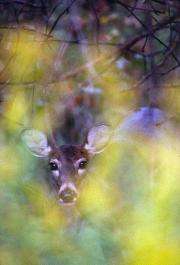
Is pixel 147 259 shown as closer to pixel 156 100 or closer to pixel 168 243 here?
pixel 168 243

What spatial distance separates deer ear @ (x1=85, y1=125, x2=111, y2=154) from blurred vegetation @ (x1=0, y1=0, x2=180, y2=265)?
8 centimetres

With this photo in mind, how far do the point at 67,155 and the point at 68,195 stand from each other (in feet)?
1.50

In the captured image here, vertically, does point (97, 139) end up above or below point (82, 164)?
above

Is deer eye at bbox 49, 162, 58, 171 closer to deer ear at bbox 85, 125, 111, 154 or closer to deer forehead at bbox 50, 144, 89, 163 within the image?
deer forehead at bbox 50, 144, 89, 163

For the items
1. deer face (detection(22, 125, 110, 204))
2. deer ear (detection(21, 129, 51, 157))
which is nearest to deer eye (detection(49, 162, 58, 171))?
deer face (detection(22, 125, 110, 204))

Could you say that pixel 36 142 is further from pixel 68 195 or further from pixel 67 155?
pixel 68 195

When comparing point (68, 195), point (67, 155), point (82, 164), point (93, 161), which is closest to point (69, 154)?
point (67, 155)

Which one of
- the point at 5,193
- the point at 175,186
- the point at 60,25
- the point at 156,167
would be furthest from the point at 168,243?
the point at 60,25

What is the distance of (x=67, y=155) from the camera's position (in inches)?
244

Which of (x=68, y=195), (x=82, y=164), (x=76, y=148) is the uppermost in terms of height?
(x=76, y=148)

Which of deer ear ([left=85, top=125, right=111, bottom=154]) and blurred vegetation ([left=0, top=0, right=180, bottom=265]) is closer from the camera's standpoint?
blurred vegetation ([left=0, top=0, right=180, bottom=265])

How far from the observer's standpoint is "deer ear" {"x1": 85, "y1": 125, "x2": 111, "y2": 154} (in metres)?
6.36

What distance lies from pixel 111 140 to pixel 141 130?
249mm

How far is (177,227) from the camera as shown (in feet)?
11.7
